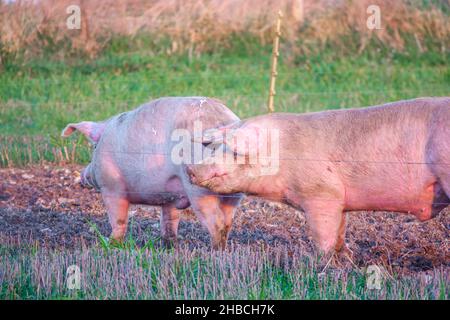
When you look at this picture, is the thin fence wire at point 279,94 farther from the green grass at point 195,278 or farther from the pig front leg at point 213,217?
the green grass at point 195,278

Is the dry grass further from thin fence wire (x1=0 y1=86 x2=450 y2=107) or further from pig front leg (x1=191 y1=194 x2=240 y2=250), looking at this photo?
pig front leg (x1=191 y1=194 x2=240 y2=250)

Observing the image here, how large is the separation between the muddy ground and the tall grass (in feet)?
1.96

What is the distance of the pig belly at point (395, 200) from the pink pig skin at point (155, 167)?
1039 mm

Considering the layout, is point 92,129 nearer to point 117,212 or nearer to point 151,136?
point 117,212

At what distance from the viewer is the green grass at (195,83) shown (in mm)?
13367

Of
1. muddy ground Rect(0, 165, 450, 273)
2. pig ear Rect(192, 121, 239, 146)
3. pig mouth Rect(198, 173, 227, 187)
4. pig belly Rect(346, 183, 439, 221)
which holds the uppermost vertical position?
pig ear Rect(192, 121, 239, 146)

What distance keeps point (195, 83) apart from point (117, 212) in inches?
295

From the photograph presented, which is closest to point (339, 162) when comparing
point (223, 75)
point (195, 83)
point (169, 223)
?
point (169, 223)

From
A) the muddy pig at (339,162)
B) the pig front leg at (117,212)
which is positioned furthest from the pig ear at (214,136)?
the pig front leg at (117,212)

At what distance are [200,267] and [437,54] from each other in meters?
11.2

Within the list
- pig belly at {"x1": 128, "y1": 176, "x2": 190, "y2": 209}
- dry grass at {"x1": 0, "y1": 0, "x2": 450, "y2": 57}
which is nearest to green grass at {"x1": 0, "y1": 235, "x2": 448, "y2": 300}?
pig belly at {"x1": 128, "y1": 176, "x2": 190, "y2": 209}

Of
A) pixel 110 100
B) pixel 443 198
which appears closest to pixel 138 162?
pixel 443 198

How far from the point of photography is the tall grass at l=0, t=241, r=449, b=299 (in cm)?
559
